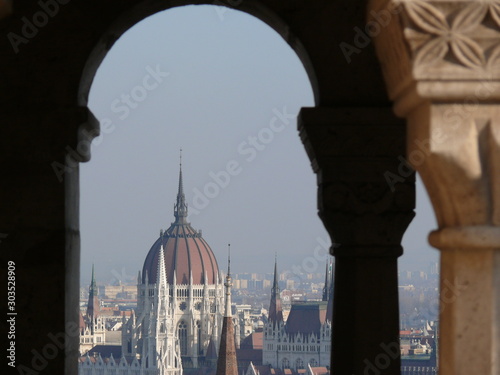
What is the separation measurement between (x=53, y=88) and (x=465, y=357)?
2.87 metres

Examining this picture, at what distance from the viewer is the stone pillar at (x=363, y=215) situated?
4938 millimetres

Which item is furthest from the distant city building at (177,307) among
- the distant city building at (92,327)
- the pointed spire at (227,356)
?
the pointed spire at (227,356)

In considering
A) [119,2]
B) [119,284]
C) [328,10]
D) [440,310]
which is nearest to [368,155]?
[328,10]

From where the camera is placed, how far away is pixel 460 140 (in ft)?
8.21

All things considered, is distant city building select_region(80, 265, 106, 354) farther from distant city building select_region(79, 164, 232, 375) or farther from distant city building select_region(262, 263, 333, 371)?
distant city building select_region(262, 263, 333, 371)

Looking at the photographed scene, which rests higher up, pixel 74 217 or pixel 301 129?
pixel 301 129

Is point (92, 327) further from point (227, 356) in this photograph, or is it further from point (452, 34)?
point (452, 34)

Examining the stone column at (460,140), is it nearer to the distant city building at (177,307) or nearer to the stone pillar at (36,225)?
the stone pillar at (36,225)

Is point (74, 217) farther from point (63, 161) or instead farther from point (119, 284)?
point (119, 284)

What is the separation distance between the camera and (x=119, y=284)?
130875 millimetres

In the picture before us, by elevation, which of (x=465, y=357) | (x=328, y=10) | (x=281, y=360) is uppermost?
(x=328, y=10)
